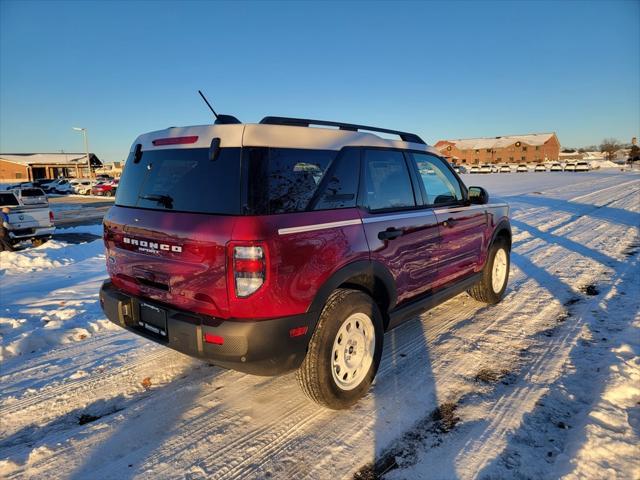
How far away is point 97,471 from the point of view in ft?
7.73

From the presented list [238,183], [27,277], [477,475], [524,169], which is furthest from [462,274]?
[524,169]

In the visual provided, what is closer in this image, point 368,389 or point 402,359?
point 368,389

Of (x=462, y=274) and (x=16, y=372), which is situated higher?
(x=462, y=274)

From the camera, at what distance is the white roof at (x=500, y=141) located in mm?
93887

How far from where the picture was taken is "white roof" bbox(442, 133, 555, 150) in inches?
3696

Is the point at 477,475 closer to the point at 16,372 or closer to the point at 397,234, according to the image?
the point at 397,234

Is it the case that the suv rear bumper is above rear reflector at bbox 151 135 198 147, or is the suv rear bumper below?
below

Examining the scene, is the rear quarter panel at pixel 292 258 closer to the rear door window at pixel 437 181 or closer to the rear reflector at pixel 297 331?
the rear reflector at pixel 297 331

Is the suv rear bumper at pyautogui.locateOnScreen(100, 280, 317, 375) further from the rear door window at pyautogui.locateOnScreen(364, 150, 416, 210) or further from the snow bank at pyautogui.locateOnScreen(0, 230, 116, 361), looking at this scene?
the snow bank at pyautogui.locateOnScreen(0, 230, 116, 361)

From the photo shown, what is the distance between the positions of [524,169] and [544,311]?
211 feet

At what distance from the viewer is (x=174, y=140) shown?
9.53 feet

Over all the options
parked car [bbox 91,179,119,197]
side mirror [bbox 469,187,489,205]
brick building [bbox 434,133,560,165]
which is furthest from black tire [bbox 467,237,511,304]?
brick building [bbox 434,133,560,165]

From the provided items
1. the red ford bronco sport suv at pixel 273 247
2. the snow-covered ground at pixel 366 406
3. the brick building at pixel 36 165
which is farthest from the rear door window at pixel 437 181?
the brick building at pixel 36 165

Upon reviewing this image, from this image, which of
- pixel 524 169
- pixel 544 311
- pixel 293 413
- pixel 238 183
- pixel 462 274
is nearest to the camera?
pixel 238 183
